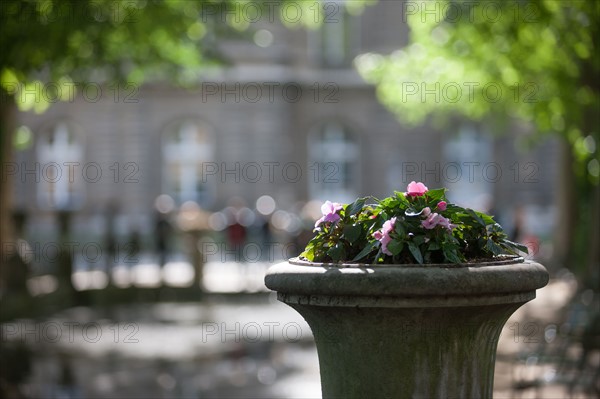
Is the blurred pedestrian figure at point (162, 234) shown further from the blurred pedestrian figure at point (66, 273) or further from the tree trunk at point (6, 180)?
the tree trunk at point (6, 180)

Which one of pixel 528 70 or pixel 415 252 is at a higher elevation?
pixel 528 70

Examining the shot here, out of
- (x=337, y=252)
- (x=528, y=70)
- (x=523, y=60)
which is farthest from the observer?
(x=528, y=70)

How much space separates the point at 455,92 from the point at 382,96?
5.51 metres

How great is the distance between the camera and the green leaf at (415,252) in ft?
16.4

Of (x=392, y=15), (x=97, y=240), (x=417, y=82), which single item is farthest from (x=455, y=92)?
(x=392, y=15)

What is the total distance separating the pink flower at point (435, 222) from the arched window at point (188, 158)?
123 feet

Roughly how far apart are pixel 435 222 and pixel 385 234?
22 centimetres

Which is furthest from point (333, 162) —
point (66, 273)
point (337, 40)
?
point (66, 273)

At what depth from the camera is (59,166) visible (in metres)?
42.2

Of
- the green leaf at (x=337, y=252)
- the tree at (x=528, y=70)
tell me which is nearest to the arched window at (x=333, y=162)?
the tree at (x=528, y=70)

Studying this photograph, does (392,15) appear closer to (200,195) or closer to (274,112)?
(274,112)

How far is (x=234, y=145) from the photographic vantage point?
138ft

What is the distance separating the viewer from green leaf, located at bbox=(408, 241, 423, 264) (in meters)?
5.00

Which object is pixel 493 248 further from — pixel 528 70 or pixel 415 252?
pixel 528 70
